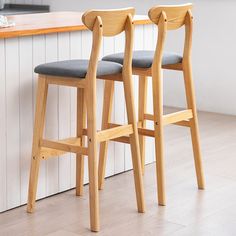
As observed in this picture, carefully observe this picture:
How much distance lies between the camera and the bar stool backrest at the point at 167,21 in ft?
10.6

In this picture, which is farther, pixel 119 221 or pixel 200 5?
pixel 200 5

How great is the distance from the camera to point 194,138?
3.61 metres

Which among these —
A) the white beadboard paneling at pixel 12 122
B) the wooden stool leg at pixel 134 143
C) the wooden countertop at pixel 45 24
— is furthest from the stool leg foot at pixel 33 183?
the wooden countertop at pixel 45 24

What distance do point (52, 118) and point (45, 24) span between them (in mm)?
500

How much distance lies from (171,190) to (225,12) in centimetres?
239

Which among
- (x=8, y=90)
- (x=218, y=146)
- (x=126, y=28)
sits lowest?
(x=218, y=146)

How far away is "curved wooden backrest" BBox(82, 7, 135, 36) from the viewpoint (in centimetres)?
288

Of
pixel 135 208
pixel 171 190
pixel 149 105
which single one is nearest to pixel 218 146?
pixel 149 105

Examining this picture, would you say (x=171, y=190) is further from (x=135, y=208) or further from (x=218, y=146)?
(x=218, y=146)

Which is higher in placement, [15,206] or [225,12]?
[225,12]

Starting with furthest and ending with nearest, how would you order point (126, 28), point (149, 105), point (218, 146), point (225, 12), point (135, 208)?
point (225, 12) < point (218, 146) < point (149, 105) < point (135, 208) < point (126, 28)

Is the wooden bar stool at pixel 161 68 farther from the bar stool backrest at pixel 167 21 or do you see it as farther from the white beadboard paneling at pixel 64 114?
the white beadboard paneling at pixel 64 114

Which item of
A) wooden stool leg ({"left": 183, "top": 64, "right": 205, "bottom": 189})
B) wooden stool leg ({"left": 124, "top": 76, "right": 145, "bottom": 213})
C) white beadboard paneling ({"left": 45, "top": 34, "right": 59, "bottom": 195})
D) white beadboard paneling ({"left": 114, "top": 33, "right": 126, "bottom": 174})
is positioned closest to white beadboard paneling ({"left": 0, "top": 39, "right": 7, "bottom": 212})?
white beadboard paneling ({"left": 45, "top": 34, "right": 59, "bottom": 195})

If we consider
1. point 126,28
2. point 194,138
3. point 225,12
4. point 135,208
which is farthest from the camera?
point 225,12
